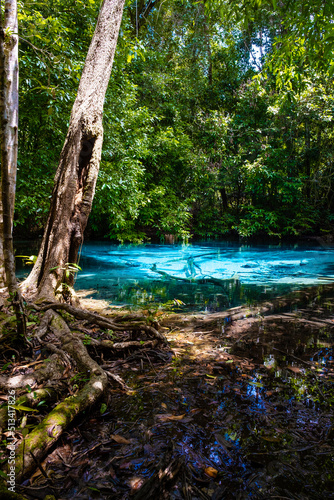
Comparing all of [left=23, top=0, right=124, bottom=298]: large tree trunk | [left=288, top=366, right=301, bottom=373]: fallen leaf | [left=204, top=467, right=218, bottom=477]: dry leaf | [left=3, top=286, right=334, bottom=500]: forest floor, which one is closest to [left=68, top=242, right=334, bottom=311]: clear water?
[left=23, top=0, right=124, bottom=298]: large tree trunk

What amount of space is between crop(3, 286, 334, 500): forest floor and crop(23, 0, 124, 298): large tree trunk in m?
1.03

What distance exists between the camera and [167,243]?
17875 millimetres

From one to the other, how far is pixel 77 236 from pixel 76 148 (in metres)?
1.20

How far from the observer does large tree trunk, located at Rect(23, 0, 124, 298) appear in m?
3.82

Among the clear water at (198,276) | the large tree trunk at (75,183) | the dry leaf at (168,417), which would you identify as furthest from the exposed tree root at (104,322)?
the clear water at (198,276)

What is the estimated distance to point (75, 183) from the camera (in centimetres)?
385

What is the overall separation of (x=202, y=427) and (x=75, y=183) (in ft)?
10.6

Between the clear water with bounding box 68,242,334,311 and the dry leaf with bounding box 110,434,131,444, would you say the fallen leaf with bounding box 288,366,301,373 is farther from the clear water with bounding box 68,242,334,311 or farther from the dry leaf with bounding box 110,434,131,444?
the clear water with bounding box 68,242,334,311

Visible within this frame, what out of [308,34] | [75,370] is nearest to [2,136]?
[75,370]

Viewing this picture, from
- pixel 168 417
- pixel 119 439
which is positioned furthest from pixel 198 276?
pixel 119 439

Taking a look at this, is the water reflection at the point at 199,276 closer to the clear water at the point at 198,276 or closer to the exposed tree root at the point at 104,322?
the clear water at the point at 198,276

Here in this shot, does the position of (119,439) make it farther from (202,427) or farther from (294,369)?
(294,369)

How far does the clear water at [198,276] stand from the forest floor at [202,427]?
1948mm

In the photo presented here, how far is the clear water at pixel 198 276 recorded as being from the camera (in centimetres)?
608
